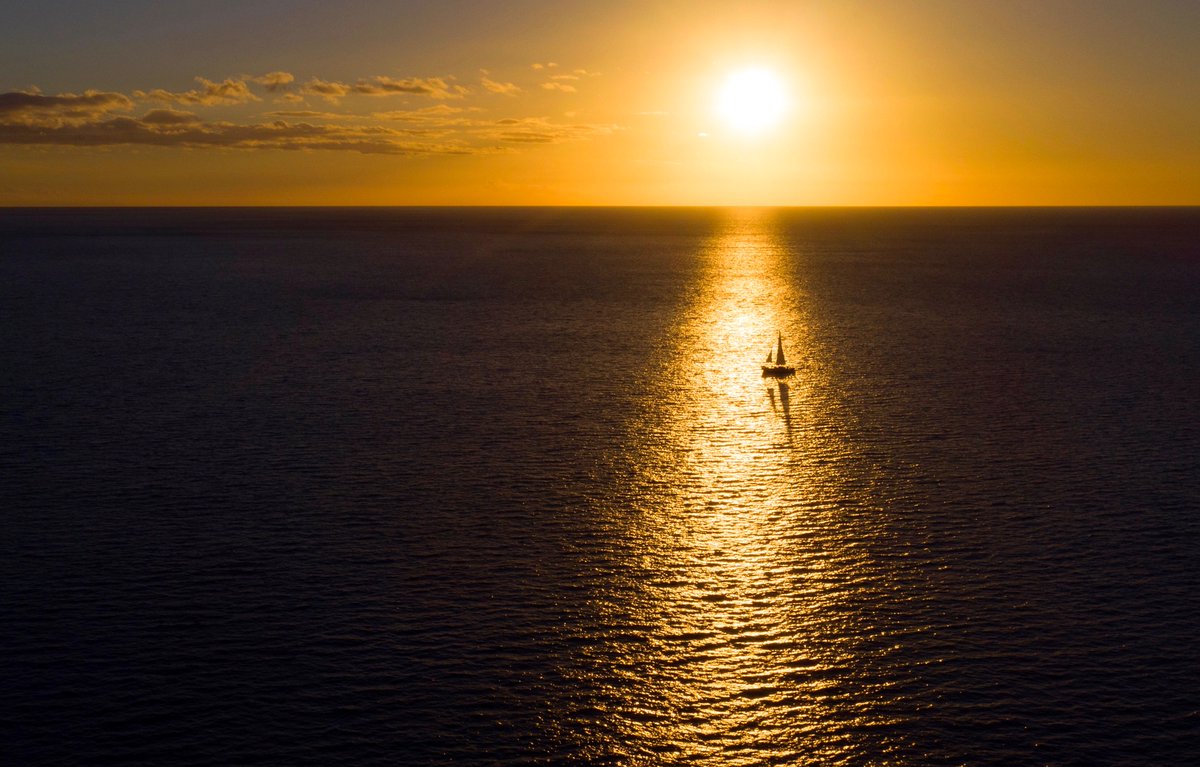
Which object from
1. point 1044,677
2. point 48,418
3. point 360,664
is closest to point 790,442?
point 1044,677

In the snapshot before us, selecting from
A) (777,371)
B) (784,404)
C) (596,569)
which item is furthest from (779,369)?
(596,569)

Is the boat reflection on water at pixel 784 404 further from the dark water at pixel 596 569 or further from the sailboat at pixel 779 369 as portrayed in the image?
the sailboat at pixel 779 369

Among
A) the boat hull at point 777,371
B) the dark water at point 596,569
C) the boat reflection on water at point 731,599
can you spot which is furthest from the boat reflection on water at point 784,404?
the boat hull at point 777,371

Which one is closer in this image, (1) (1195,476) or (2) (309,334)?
(1) (1195,476)

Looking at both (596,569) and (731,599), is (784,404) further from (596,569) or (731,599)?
(731,599)

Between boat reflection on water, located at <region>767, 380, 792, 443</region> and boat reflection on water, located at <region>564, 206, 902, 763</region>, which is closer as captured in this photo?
boat reflection on water, located at <region>564, 206, 902, 763</region>

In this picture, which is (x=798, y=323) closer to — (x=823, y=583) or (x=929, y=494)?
(x=929, y=494)

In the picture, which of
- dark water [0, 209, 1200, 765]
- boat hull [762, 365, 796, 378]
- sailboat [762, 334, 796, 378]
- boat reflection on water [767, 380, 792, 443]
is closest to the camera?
dark water [0, 209, 1200, 765]

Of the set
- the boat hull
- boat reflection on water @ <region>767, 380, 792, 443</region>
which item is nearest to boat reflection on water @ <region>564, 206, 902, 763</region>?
boat reflection on water @ <region>767, 380, 792, 443</region>

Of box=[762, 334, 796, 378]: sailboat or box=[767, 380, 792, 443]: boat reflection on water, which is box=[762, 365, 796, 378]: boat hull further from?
box=[767, 380, 792, 443]: boat reflection on water
